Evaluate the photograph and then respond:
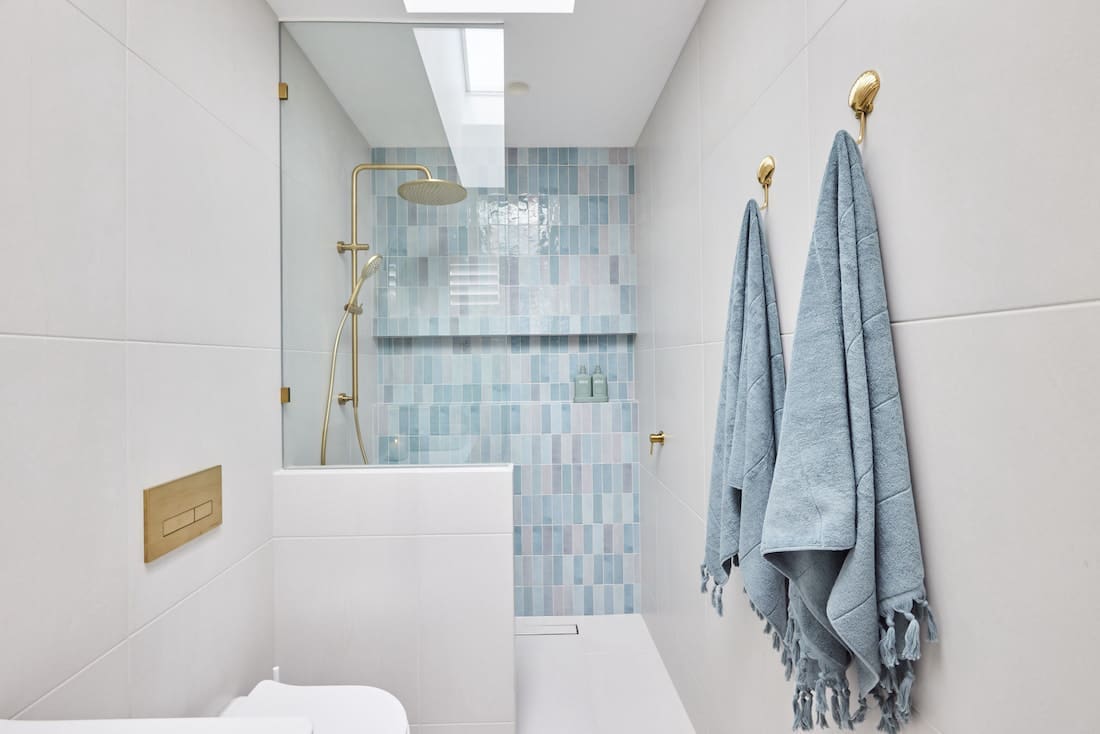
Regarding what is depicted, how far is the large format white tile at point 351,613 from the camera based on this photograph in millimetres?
1655

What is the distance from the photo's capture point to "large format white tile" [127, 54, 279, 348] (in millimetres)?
1083

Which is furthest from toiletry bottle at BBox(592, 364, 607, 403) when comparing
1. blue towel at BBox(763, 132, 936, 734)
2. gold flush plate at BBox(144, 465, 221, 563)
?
blue towel at BBox(763, 132, 936, 734)

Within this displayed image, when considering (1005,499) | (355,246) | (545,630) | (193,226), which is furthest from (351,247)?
(545,630)

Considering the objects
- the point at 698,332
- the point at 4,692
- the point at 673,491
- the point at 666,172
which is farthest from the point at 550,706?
the point at 666,172

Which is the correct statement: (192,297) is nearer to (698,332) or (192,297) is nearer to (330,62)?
(330,62)

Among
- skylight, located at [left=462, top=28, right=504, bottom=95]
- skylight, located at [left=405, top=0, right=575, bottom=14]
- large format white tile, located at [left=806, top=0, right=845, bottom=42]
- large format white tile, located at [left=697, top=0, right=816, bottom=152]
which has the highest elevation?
skylight, located at [left=405, top=0, right=575, bottom=14]

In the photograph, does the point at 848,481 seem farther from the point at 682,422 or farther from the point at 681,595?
the point at 681,595

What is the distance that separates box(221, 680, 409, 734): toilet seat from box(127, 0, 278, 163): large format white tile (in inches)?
57.4

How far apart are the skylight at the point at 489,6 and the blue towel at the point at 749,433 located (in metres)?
0.93

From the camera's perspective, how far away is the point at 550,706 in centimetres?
203

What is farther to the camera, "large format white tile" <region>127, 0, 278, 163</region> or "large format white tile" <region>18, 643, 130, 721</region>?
"large format white tile" <region>127, 0, 278, 163</region>

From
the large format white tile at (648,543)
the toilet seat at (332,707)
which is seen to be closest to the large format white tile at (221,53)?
the toilet seat at (332,707)

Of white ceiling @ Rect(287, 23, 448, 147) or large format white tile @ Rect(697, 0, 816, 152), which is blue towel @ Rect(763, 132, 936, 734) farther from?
white ceiling @ Rect(287, 23, 448, 147)

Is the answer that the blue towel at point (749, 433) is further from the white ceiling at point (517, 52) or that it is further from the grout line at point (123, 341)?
the grout line at point (123, 341)
